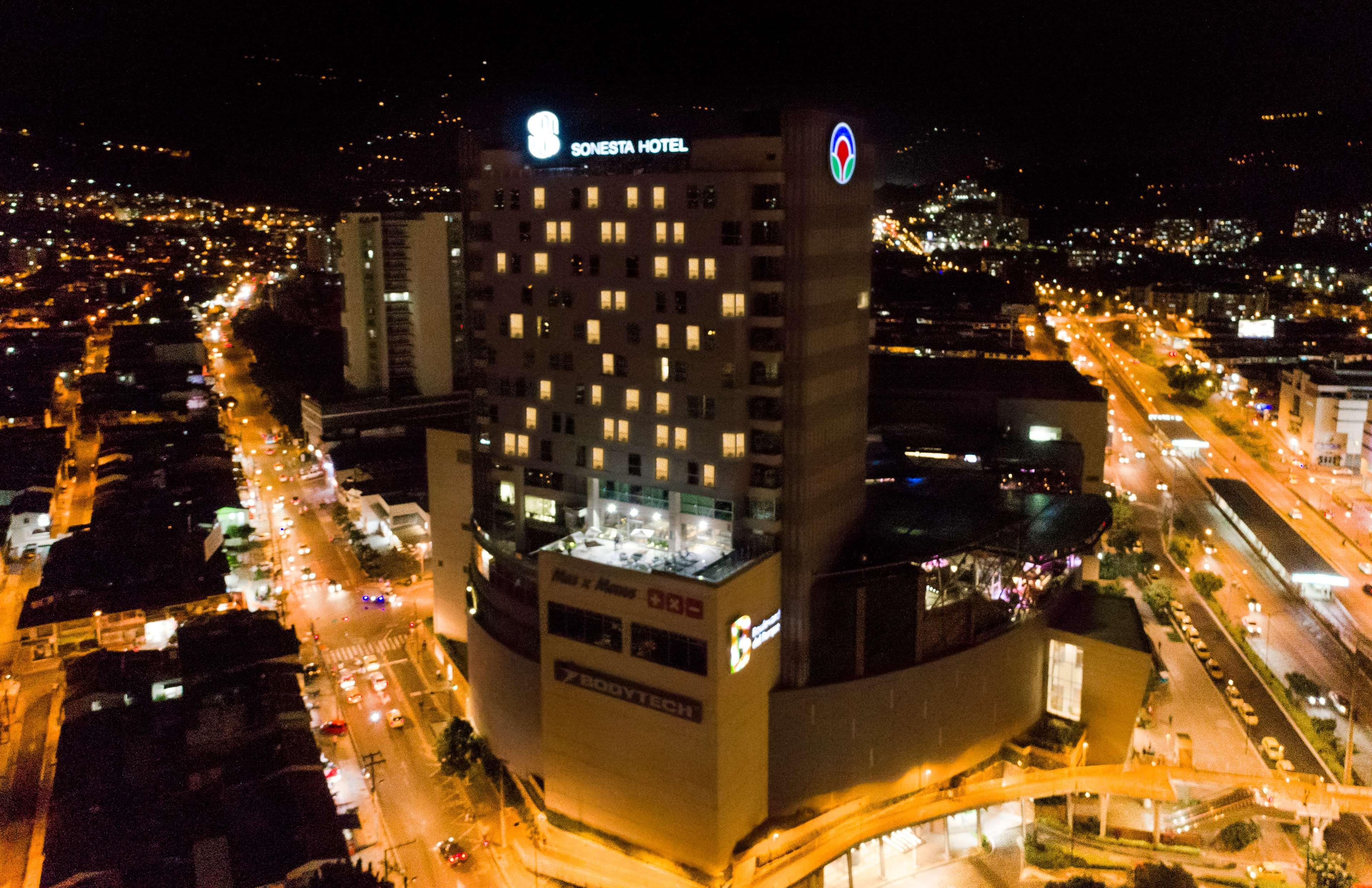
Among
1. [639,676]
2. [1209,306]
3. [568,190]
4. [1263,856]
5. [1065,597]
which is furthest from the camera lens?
[1209,306]

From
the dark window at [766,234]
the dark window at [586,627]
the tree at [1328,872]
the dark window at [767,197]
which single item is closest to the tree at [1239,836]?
the tree at [1328,872]

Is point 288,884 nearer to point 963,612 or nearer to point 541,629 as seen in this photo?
point 541,629

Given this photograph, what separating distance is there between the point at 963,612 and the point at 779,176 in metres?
21.3

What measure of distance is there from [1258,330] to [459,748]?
128017 millimetres

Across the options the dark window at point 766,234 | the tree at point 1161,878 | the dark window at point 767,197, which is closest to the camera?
the tree at point 1161,878

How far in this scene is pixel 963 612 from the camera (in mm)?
42531

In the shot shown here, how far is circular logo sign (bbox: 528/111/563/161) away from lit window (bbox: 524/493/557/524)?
16042 mm

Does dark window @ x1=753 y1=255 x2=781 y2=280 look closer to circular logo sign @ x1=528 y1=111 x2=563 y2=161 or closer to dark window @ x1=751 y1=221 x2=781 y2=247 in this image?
dark window @ x1=751 y1=221 x2=781 y2=247

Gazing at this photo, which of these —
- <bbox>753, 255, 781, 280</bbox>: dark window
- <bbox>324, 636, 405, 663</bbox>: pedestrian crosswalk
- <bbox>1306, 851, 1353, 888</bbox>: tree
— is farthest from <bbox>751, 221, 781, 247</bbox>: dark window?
<bbox>324, 636, 405, 663</bbox>: pedestrian crosswalk

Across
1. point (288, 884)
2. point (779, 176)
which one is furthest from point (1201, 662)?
point (288, 884)

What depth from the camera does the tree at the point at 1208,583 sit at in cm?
6178

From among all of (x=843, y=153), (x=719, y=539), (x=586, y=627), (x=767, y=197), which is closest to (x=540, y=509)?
(x=586, y=627)

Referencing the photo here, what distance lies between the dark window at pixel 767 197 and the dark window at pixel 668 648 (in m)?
17.3

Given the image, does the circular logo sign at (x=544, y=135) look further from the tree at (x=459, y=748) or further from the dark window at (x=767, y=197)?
the tree at (x=459, y=748)
